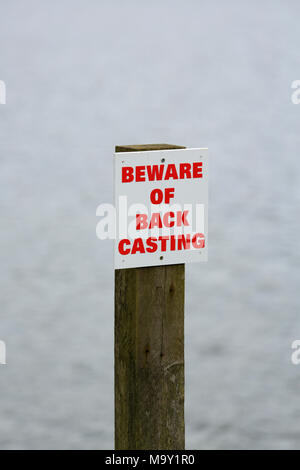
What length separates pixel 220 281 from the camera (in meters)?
6.76

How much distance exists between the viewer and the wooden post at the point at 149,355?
358cm

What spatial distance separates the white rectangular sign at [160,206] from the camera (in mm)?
3455

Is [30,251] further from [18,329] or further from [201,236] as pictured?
[201,236]

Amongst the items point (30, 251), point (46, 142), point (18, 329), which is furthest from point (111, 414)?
point (46, 142)

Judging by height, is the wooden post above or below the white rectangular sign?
below

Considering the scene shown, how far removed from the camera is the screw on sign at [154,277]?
3477mm

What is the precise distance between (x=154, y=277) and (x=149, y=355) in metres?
0.24

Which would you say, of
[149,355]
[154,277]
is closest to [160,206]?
[154,277]

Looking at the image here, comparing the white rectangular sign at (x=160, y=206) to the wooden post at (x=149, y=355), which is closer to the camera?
the white rectangular sign at (x=160, y=206)

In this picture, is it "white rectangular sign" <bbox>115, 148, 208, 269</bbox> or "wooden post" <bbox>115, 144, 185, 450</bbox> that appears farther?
"wooden post" <bbox>115, 144, 185, 450</bbox>

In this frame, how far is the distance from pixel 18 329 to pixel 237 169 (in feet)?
11.7

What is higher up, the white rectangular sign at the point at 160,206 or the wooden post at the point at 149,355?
the white rectangular sign at the point at 160,206

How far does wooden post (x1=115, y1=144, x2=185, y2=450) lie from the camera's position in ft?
11.7

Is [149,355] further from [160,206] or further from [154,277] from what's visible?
[160,206]
